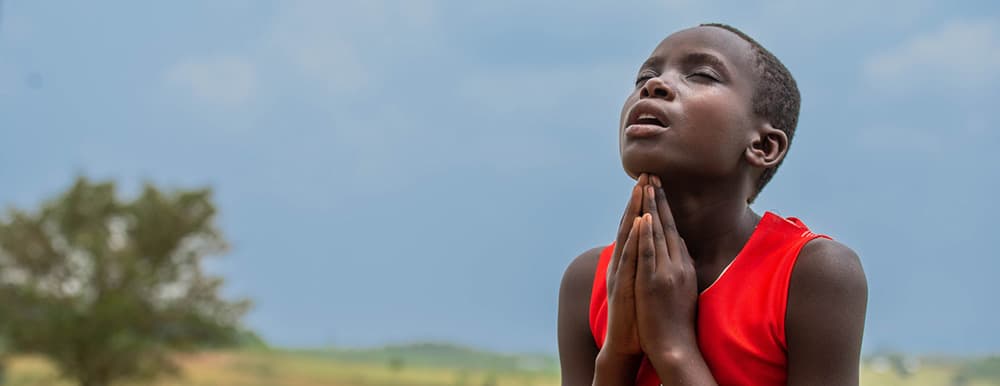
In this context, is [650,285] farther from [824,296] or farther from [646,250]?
[824,296]

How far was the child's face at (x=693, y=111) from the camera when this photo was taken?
1811 millimetres

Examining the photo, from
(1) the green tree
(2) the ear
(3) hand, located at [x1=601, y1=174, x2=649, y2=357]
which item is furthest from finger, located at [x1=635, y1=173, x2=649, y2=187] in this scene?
(1) the green tree

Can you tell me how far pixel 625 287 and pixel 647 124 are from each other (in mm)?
282

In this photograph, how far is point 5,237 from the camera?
1132 centimetres

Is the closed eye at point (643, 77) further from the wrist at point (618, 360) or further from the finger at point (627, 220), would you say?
the wrist at point (618, 360)

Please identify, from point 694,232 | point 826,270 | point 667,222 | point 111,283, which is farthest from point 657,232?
point 111,283

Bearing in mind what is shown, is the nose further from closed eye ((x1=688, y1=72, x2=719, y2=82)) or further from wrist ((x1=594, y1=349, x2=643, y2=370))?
wrist ((x1=594, y1=349, x2=643, y2=370))

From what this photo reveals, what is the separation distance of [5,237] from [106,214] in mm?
1029

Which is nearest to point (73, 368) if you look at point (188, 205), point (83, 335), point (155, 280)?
point (83, 335)

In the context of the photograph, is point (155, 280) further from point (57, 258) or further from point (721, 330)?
point (721, 330)

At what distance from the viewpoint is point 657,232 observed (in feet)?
5.86

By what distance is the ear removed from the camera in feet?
6.23

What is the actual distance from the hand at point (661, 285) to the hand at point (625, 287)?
0.5 inches

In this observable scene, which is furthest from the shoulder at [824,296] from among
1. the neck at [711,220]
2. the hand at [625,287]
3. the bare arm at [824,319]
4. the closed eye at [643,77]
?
the closed eye at [643,77]
